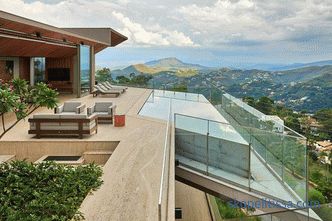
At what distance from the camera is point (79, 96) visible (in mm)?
18141

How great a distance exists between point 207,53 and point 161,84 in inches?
1115

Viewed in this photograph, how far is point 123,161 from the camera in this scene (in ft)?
21.4

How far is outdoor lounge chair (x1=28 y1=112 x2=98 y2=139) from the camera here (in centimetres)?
834

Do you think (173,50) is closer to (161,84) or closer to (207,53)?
(207,53)

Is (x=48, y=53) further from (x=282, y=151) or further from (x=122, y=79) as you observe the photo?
(x=282, y=151)

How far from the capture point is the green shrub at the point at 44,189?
14.8 feet

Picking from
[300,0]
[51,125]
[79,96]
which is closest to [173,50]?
[300,0]

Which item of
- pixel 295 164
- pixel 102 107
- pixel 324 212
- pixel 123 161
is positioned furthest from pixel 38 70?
pixel 324 212

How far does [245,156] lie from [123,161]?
9.04 feet

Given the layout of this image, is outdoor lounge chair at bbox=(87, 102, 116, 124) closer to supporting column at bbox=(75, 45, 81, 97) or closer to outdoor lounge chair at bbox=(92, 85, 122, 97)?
supporting column at bbox=(75, 45, 81, 97)

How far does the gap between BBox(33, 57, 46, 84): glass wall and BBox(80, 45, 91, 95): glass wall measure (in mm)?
2513

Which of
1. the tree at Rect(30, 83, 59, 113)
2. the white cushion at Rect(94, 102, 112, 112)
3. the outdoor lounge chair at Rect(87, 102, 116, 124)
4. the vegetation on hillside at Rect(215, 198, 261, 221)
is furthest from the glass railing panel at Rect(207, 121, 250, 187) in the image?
the white cushion at Rect(94, 102, 112, 112)

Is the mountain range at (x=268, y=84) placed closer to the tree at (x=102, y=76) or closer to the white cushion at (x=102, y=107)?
the tree at (x=102, y=76)

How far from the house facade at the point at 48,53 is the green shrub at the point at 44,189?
14.5 ft
